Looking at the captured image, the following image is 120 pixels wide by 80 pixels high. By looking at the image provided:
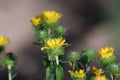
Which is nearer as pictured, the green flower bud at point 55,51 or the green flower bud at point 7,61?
the green flower bud at point 55,51

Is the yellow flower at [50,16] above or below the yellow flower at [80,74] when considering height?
above

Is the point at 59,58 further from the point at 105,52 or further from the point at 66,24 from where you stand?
the point at 66,24

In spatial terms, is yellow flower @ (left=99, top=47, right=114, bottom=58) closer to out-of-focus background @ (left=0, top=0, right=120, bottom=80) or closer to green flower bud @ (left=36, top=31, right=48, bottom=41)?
green flower bud @ (left=36, top=31, right=48, bottom=41)

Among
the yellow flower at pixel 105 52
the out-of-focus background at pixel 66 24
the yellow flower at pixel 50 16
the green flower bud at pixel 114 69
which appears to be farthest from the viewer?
the out-of-focus background at pixel 66 24

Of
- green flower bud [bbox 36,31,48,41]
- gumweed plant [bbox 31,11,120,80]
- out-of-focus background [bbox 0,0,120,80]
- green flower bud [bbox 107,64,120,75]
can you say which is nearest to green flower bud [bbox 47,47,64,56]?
gumweed plant [bbox 31,11,120,80]

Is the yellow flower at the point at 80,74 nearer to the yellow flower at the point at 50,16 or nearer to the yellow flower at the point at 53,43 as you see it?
the yellow flower at the point at 53,43

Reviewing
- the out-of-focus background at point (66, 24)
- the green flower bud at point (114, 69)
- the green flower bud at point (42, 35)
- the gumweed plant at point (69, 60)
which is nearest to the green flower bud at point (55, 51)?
the gumweed plant at point (69, 60)

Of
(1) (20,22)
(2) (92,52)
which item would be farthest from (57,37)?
(1) (20,22)

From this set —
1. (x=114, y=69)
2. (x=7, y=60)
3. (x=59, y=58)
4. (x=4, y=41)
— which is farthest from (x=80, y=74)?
(x=4, y=41)
